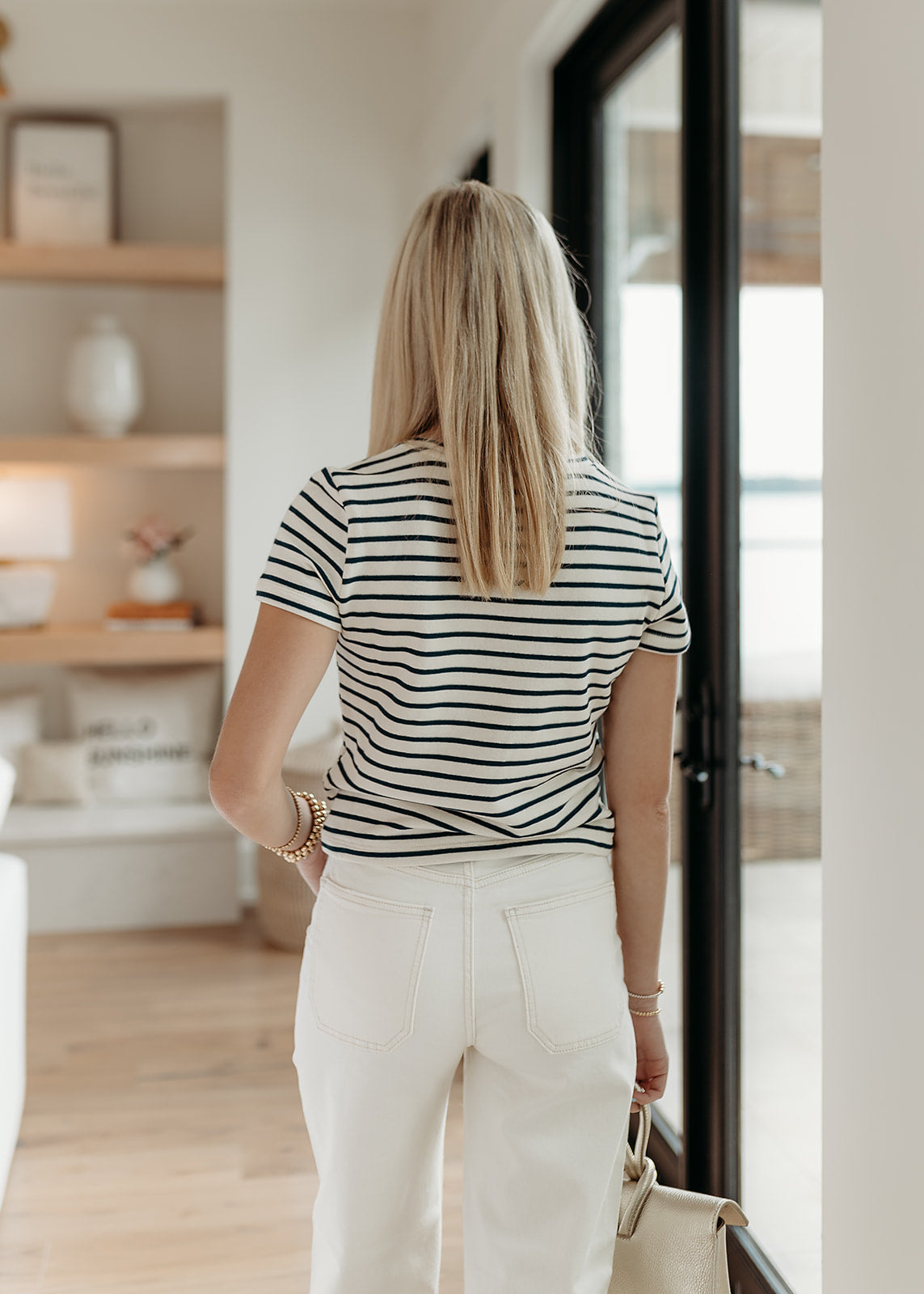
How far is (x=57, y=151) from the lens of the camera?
404 cm

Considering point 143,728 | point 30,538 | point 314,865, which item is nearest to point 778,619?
point 314,865

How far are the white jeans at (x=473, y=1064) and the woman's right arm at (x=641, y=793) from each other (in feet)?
0.27

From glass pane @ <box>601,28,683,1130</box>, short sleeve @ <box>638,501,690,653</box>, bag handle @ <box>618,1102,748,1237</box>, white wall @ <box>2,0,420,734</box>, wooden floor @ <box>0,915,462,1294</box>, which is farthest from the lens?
white wall @ <box>2,0,420,734</box>

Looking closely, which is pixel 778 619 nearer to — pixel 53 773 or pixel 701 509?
pixel 701 509

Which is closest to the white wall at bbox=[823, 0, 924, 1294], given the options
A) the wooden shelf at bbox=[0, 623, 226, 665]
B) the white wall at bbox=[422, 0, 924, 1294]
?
the white wall at bbox=[422, 0, 924, 1294]

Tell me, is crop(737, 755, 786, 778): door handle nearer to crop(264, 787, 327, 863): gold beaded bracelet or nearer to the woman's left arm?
crop(264, 787, 327, 863): gold beaded bracelet

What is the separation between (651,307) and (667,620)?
129cm

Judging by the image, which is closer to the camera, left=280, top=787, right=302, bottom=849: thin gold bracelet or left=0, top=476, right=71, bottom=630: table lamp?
left=280, top=787, right=302, bottom=849: thin gold bracelet

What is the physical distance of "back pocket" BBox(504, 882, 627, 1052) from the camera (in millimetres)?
1074

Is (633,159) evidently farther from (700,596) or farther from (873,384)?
(873,384)

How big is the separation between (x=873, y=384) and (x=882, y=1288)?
876 mm

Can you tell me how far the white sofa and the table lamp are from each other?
5.90 feet

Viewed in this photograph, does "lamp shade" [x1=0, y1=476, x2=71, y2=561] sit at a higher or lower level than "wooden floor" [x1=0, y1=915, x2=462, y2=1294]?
higher

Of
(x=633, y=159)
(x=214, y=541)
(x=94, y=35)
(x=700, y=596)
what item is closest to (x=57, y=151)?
(x=94, y=35)
